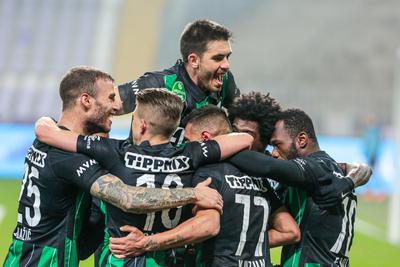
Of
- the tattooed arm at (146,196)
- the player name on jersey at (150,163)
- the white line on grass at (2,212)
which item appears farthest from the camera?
the white line on grass at (2,212)

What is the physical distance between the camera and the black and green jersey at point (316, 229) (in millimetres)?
5281

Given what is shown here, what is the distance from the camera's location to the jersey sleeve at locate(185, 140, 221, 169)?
16.0ft

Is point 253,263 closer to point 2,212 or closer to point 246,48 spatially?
point 2,212

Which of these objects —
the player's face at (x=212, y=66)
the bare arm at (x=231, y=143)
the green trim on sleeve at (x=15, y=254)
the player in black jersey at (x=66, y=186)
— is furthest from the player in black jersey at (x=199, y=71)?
the green trim on sleeve at (x=15, y=254)

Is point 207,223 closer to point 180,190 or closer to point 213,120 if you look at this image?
point 180,190

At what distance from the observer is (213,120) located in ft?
16.8

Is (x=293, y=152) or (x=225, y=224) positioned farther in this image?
(x=293, y=152)

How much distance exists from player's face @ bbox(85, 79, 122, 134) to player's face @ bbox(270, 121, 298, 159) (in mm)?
1102

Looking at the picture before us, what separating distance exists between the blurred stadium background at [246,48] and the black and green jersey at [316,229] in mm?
19664

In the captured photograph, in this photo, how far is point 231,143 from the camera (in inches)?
195

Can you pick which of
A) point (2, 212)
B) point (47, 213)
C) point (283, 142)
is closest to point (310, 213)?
point (283, 142)

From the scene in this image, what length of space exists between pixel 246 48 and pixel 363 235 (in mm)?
15985

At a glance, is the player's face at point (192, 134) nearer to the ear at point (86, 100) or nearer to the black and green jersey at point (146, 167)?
the black and green jersey at point (146, 167)

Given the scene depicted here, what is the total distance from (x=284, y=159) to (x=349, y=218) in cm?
60
